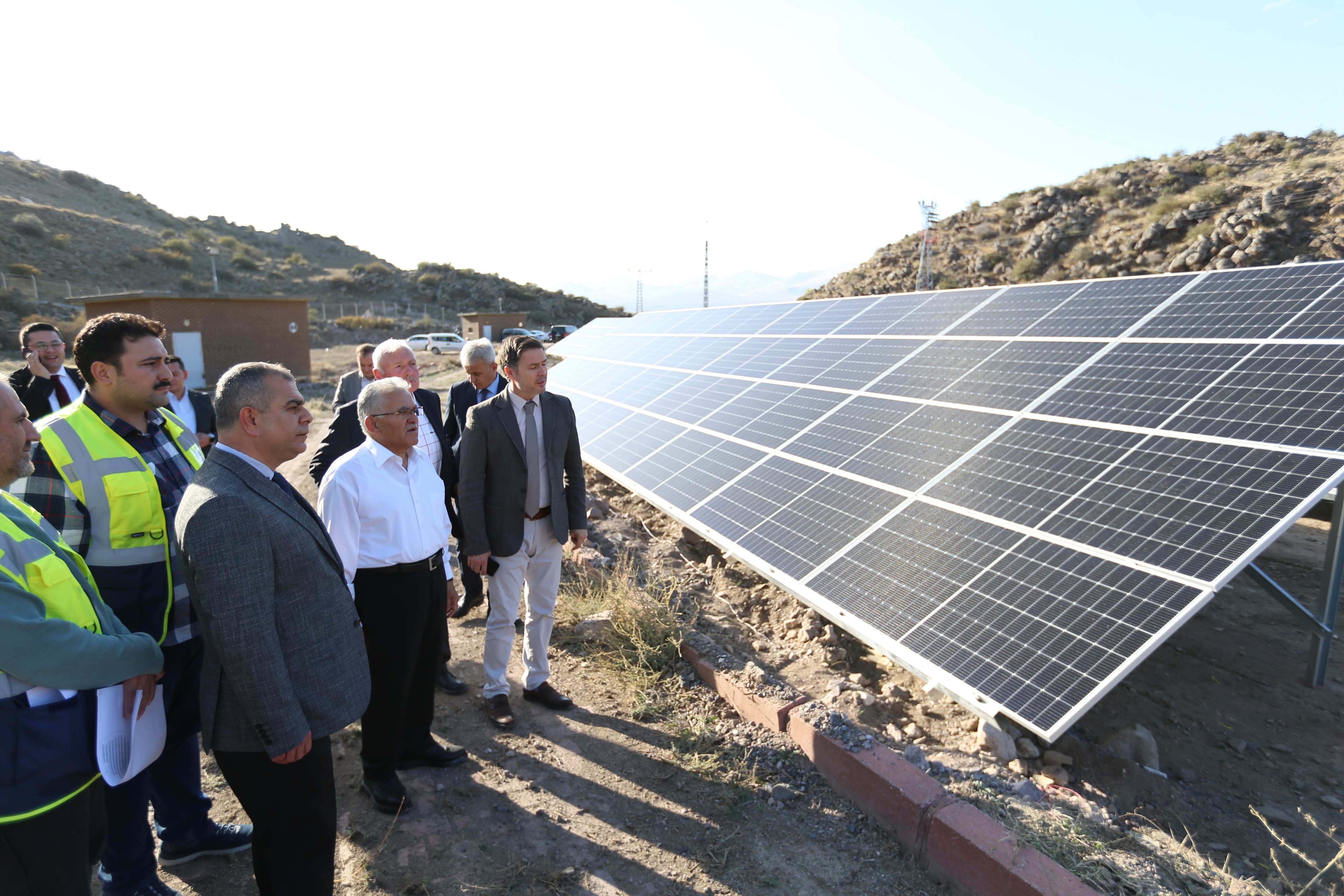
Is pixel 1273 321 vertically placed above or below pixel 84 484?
above

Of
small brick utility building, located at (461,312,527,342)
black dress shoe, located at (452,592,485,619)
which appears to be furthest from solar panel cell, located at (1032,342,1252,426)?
small brick utility building, located at (461,312,527,342)

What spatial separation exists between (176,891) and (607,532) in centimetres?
497

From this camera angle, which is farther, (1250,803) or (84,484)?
(1250,803)

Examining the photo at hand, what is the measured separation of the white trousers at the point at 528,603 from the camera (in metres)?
4.55

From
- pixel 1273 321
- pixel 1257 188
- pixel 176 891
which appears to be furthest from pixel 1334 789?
pixel 1257 188

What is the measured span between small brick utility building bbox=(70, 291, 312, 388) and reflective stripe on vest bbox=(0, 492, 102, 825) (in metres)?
31.1

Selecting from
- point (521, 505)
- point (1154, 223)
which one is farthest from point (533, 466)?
point (1154, 223)

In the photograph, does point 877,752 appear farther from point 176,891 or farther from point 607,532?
point 607,532

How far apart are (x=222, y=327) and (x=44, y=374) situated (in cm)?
2861

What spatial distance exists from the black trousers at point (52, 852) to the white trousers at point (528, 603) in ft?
7.78

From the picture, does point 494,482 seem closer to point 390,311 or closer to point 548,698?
point 548,698

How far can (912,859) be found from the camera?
3.22 m

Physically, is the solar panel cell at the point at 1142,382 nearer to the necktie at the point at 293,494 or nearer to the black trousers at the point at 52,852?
the necktie at the point at 293,494

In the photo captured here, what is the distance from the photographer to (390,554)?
11.4 ft
